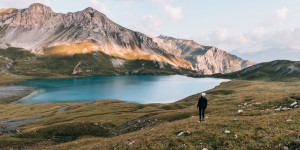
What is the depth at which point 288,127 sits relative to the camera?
18.4 metres

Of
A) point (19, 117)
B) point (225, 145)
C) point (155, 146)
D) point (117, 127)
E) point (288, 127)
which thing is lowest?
point (19, 117)

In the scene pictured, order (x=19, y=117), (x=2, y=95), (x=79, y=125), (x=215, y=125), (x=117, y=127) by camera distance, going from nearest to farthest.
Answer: (x=215, y=125) → (x=79, y=125) → (x=117, y=127) → (x=19, y=117) → (x=2, y=95)

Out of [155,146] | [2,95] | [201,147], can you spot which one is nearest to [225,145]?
[201,147]

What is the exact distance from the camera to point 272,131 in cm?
1803

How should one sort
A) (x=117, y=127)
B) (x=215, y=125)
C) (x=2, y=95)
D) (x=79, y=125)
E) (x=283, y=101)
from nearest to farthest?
(x=215, y=125)
(x=283, y=101)
(x=79, y=125)
(x=117, y=127)
(x=2, y=95)

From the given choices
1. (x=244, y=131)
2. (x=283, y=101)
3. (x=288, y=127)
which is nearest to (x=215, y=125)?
(x=244, y=131)

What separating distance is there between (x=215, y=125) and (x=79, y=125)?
3775 centimetres

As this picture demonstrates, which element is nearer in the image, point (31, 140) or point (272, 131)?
point (272, 131)

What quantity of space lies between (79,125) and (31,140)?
11223mm

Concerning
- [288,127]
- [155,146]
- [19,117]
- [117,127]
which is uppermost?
[288,127]

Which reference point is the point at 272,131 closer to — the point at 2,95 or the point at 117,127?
the point at 117,127

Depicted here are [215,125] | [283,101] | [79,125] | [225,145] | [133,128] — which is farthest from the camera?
[79,125]

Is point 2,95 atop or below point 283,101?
below

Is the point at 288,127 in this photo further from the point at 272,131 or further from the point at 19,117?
the point at 19,117
